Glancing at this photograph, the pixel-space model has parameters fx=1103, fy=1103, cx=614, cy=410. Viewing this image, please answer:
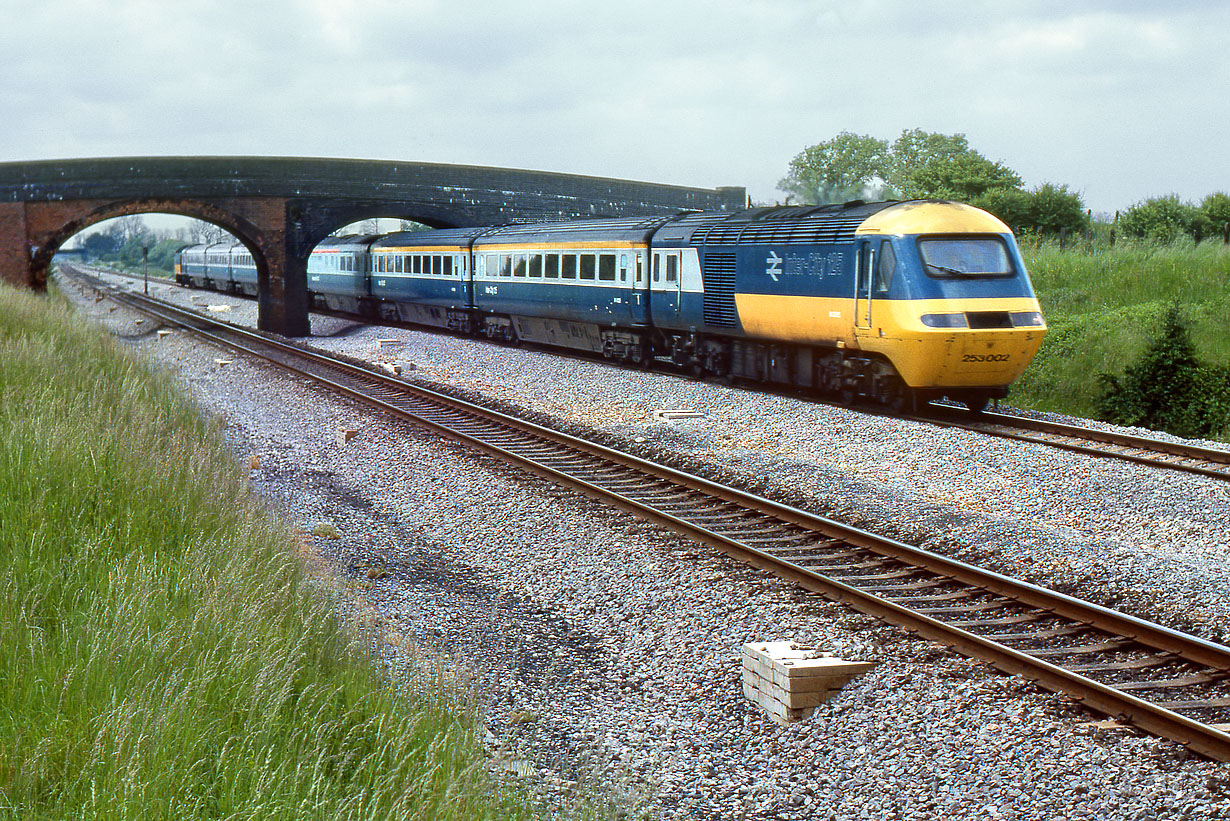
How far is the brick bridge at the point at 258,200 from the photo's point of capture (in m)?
33.8

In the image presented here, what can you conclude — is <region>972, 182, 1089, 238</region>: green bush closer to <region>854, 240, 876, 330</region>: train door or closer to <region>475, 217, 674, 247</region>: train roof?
<region>475, 217, 674, 247</region>: train roof

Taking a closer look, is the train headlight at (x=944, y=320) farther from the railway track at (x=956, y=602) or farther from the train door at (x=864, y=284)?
the railway track at (x=956, y=602)

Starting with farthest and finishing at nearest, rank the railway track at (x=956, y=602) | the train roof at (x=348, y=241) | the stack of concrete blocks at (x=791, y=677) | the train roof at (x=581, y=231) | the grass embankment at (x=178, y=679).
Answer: the train roof at (x=348, y=241), the train roof at (x=581, y=231), the stack of concrete blocks at (x=791, y=677), the railway track at (x=956, y=602), the grass embankment at (x=178, y=679)

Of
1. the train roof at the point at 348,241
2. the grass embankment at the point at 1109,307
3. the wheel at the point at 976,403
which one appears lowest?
the wheel at the point at 976,403

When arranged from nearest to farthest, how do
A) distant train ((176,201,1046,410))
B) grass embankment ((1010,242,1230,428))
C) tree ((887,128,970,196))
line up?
distant train ((176,201,1046,410))
grass embankment ((1010,242,1230,428))
tree ((887,128,970,196))

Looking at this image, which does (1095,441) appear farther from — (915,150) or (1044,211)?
(915,150)

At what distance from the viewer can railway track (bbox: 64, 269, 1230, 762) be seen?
20.0ft

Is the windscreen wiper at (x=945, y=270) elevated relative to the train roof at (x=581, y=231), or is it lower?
lower

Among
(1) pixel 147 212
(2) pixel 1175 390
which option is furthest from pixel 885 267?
(1) pixel 147 212

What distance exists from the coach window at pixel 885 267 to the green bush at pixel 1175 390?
17.5 ft

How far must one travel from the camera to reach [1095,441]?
44.5 ft

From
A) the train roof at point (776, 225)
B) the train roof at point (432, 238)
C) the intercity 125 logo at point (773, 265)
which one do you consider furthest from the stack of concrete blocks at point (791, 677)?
the train roof at point (432, 238)

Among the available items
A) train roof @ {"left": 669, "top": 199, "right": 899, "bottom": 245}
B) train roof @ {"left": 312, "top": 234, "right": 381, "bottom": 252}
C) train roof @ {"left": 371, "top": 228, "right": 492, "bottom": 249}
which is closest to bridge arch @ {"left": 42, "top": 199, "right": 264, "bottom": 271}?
train roof @ {"left": 371, "top": 228, "right": 492, "bottom": 249}

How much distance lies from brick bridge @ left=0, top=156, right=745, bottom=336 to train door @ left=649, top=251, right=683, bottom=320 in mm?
17555
